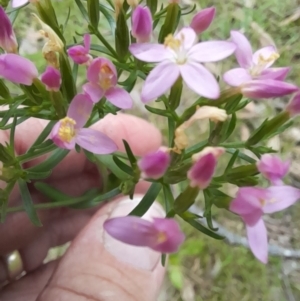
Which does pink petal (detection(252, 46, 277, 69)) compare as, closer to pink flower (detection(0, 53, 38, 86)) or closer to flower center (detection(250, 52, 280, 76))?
flower center (detection(250, 52, 280, 76))

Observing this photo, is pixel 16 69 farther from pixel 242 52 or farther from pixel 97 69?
pixel 242 52

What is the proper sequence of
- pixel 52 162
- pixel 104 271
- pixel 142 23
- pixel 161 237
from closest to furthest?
pixel 161 237, pixel 142 23, pixel 52 162, pixel 104 271

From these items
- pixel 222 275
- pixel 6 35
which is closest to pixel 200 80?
pixel 6 35

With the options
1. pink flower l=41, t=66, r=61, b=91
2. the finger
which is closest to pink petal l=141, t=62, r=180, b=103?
pink flower l=41, t=66, r=61, b=91

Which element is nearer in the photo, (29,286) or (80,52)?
(80,52)

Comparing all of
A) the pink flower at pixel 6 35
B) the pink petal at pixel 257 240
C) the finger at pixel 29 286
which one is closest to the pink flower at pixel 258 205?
the pink petal at pixel 257 240

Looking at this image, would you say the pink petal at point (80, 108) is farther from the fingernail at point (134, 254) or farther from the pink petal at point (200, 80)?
the fingernail at point (134, 254)
